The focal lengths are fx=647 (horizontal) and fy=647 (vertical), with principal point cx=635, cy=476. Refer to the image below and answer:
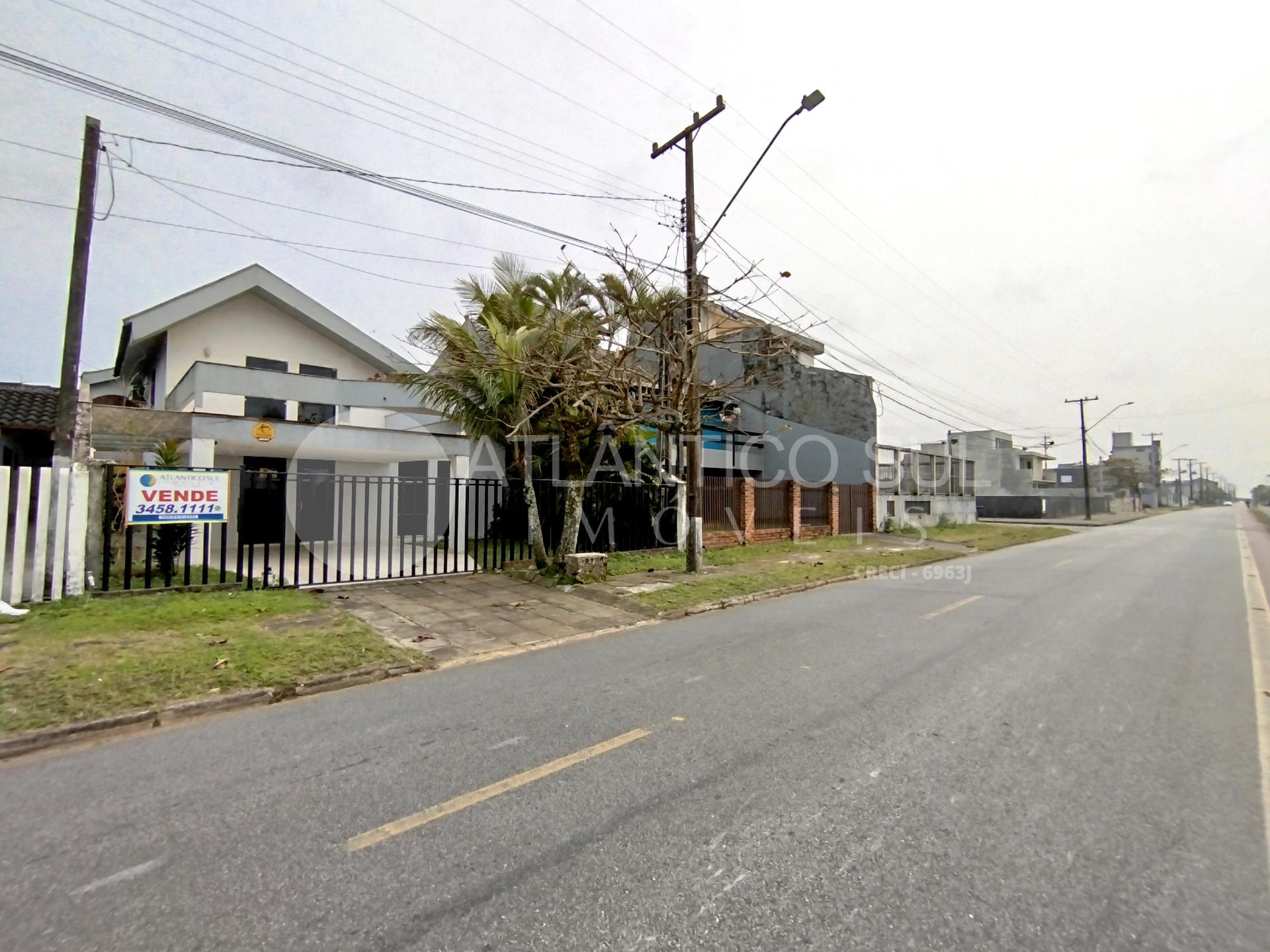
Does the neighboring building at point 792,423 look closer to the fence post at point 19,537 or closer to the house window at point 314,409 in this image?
the house window at point 314,409

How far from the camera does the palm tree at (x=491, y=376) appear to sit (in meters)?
10.9

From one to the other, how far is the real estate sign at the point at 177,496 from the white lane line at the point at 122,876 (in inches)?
267

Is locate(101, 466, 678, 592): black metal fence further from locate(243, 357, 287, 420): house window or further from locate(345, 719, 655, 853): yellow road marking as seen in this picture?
locate(345, 719, 655, 853): yellow road marking

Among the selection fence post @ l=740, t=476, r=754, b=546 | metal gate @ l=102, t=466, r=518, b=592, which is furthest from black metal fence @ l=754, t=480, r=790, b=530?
metal gate @ l=102, t=466, r=518, b=592

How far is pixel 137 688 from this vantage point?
493 centimetres

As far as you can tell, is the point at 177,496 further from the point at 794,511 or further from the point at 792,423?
the point at 792,423

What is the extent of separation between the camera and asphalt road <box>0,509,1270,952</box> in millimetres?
2395

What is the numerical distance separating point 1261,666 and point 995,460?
4944cm

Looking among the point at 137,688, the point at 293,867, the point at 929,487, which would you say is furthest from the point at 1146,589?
the point at 929,487

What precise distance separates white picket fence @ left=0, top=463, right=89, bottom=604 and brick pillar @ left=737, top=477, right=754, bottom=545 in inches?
548

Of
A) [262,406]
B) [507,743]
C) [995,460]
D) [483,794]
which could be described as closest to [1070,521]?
[995,460]

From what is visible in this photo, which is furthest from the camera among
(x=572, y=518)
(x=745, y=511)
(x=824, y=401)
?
(x=824, y=401)

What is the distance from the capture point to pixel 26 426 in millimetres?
14977

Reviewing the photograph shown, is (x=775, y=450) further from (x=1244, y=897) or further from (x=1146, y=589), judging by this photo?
(x=1244, y=897)
